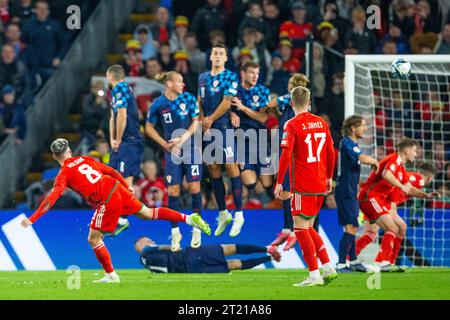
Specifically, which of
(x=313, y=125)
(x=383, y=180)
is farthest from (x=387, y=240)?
(x=313, y=125)

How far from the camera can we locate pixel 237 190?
1541 cm

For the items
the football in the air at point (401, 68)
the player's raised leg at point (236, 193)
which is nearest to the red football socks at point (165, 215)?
the player's raised leg at point (236, 193)

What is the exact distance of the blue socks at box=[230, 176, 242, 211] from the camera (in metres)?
15.4

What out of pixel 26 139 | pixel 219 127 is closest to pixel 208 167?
pixel 219 127

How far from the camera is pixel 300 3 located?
767 inches

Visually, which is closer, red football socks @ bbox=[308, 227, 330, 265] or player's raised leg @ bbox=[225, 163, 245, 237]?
red football socks @ bbox=[308, 227, 330, 265]

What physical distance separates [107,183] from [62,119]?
7.08 meters

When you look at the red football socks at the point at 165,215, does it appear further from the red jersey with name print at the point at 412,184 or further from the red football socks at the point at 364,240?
the red football socks at the point at 364,240

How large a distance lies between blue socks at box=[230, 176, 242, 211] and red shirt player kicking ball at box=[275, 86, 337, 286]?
3.35 metres

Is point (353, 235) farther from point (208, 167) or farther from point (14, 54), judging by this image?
point (14, 54)

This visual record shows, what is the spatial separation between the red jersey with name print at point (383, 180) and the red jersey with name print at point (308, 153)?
2716 millimetres

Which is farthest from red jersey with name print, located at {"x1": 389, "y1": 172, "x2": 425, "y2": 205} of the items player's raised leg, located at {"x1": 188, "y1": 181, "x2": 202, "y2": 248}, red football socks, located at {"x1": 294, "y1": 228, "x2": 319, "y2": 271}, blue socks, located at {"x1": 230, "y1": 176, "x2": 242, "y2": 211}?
red football socks, located at {"x1": 294, "y1": 228, "x2": 319, "y2": 271}

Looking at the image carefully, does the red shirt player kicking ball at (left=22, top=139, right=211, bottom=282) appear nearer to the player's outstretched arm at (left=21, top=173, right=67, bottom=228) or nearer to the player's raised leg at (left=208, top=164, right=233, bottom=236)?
the player's outstretched arm at (left=21, top=173, right=67, bottom=228)

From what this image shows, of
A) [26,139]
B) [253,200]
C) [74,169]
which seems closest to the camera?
[74,169]
